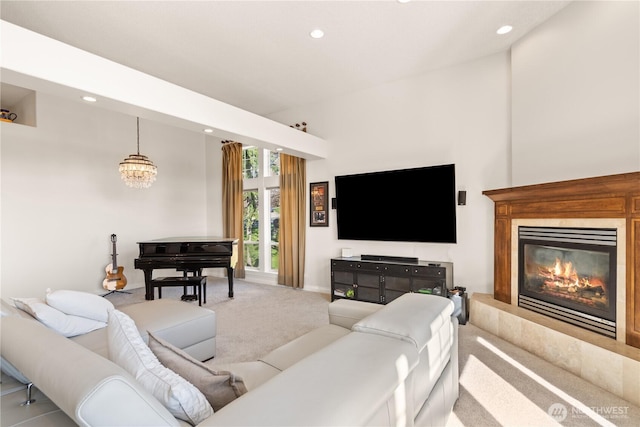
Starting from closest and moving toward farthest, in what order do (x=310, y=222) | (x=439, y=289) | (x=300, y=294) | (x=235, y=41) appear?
(x=235, y=41) → (x=439, y=289) → (x=300, y=294) → (x=310, y=222)

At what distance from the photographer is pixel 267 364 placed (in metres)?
1.81

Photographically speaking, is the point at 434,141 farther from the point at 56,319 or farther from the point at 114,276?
the point at 114,276

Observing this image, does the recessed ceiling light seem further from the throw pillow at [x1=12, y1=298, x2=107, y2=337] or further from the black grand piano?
the throw pillow at [x1=12, y1=298, x2=107, y2=337]

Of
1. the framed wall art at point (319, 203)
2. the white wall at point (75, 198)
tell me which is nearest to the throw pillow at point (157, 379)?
the framed wall art at point (319, 203)

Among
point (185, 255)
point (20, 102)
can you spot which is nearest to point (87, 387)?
point (185, 255)

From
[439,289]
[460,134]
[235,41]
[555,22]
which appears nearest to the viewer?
[555,22]

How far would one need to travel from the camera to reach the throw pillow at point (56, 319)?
2.04 metres

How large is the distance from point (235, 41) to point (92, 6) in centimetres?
Answer: 132

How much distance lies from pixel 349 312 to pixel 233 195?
15.5 feet

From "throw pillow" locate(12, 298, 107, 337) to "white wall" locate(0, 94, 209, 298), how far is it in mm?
3116

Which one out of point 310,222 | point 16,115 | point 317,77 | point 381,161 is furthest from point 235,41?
point 16,115

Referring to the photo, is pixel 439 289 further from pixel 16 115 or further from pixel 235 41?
pixel 16 115

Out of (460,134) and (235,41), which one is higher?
(235,41)

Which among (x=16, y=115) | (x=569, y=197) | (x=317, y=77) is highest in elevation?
(x=317, y=77)
